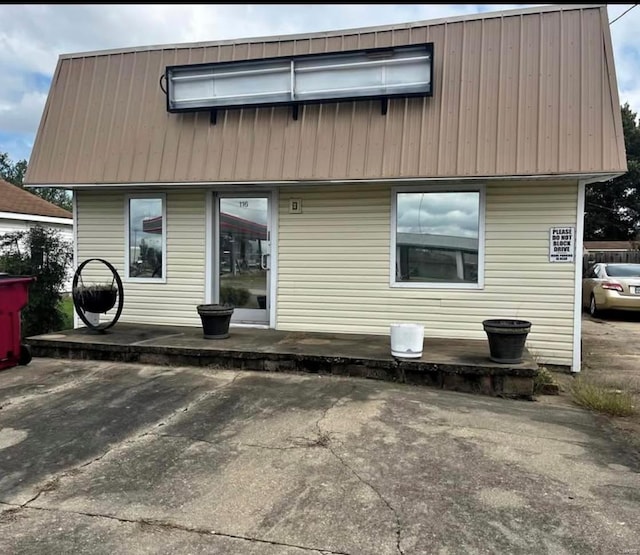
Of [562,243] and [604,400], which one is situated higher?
[562,243]

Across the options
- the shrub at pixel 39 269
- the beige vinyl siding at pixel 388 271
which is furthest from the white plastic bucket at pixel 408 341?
the shrub at pixel 39 269

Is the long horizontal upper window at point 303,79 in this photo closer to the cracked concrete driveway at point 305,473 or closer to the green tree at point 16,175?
the cracked concrete driveway at point 305,473

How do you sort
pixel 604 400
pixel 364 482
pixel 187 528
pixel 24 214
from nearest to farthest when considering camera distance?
pixel 187 528, pixel 364 482, pixel 604 400, pixel 24 214

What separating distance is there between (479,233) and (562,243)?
38.9 inches

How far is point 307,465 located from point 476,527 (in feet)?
3.81

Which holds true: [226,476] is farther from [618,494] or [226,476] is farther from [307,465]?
[618,494]

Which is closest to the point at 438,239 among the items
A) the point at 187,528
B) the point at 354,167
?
the point at 354,167

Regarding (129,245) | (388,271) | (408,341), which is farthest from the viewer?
(129,245)

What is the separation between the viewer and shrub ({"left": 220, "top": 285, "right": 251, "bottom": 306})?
779 cm

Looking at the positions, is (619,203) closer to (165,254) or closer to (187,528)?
(165,254)

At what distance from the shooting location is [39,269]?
7.88 m

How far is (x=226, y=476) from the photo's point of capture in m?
3.26

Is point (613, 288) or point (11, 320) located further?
point (613, 288)

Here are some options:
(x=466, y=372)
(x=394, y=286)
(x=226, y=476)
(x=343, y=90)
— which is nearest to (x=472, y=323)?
(x=394, y=286)
